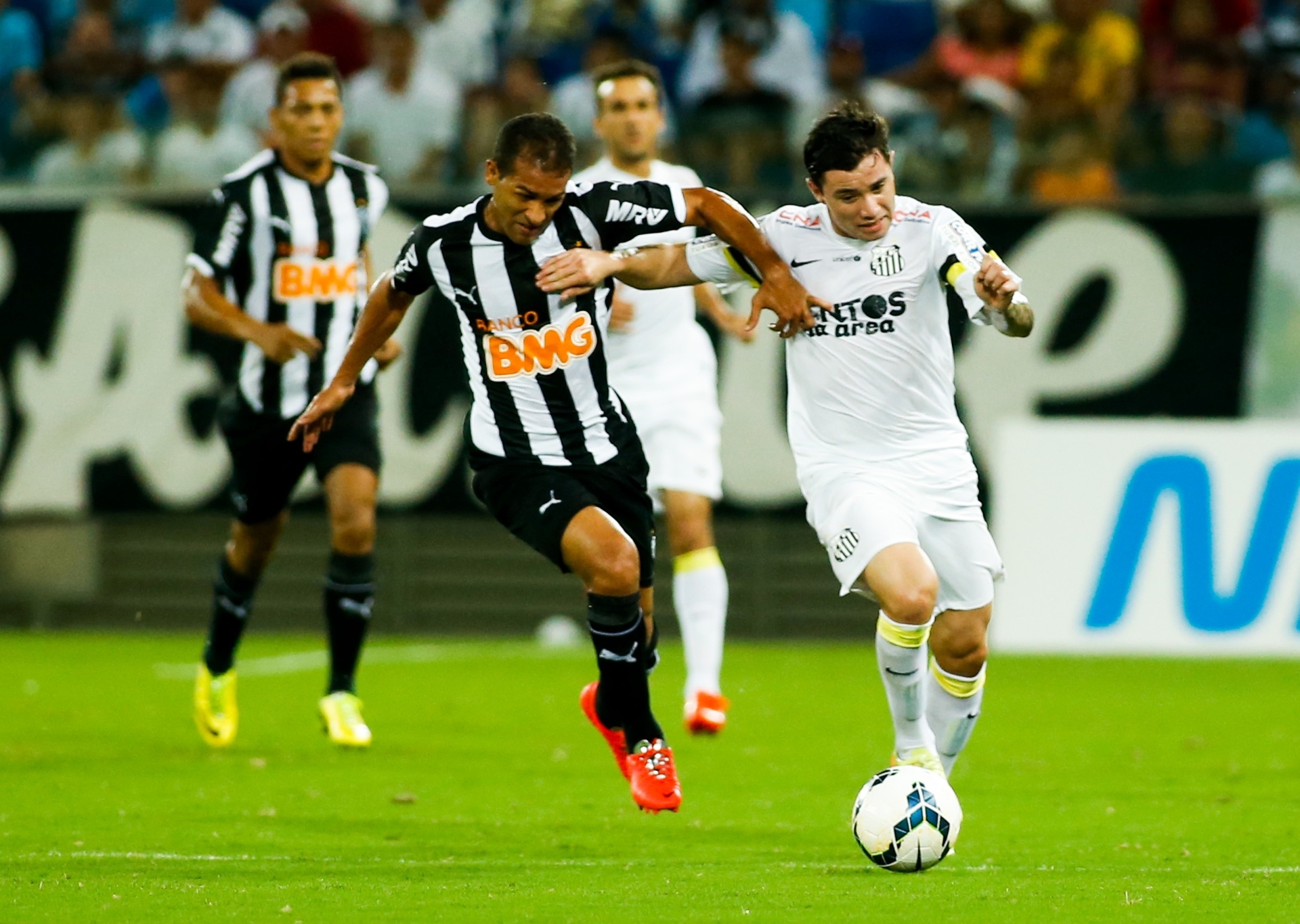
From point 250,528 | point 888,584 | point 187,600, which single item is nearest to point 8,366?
point 187,600

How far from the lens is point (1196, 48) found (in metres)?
12.5

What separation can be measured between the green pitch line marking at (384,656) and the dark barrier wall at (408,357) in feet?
2.96

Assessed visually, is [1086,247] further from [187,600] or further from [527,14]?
[187,600]

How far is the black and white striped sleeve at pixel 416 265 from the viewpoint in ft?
20.4

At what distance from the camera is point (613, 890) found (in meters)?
5.08

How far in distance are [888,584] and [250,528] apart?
10.9ft

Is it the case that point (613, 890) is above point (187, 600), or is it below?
above

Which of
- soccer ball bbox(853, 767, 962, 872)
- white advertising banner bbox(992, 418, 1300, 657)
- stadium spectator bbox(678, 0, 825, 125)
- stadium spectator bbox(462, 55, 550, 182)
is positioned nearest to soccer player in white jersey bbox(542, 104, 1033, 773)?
soccer ball bbox(853, 767, 962, 872)

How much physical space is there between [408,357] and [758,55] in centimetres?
312

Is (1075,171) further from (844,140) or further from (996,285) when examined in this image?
(996,285)

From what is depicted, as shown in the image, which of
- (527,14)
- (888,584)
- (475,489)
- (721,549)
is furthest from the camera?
(527,14)

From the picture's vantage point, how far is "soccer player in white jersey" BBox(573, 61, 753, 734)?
27.4 feet

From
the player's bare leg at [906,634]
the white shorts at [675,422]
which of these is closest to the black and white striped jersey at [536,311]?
the player's bare leg at [906,634]

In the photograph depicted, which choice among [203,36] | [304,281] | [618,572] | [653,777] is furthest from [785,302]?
[203,36]
